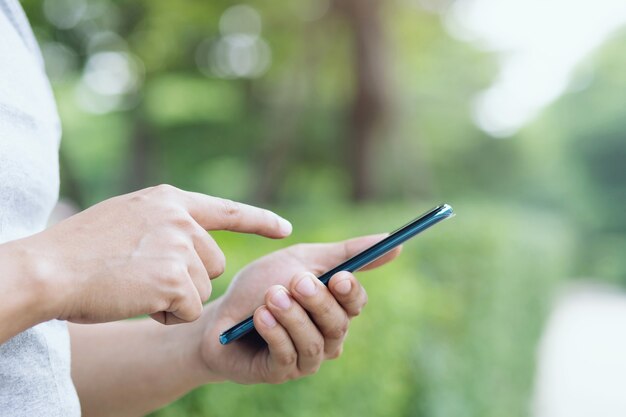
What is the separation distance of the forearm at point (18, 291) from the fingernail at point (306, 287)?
512 millimetres

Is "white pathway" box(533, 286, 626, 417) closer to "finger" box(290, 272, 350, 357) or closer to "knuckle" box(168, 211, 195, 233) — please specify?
"finger" box(290, 272, 350, 357)

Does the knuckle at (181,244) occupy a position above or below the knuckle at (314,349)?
above

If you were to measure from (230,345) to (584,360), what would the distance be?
11.4 metres

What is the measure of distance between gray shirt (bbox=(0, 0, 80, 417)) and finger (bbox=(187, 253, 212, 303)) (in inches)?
10.8

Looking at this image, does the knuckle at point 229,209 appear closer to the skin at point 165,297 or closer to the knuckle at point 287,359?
the skin at point 165,297

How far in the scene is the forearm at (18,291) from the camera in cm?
86

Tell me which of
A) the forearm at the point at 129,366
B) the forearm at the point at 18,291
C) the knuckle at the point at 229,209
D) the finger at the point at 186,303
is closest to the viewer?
the forearm at the point at 18,291

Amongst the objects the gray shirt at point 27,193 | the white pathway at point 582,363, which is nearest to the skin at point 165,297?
the gray shirt at point 27,193

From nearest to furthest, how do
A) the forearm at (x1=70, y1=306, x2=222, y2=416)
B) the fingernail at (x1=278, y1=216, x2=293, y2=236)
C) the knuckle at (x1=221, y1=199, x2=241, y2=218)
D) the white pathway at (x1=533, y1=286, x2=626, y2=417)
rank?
1. the knuckle at (x1=221, y1=199, x2=241, y2=218)
2. the fingernail at (x1=278, y1=216, x2=293, y2=236)
3. the forearm at (x1=70, y1=306, x2=222, y2=416)
4. the white pathway at (x1=533, y1=286, x2=626, y2=417)

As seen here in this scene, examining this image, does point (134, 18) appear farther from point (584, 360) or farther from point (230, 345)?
point (230, 345)

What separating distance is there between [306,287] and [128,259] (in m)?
0.44

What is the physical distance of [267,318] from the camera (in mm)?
1301

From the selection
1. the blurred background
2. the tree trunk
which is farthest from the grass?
the tree trunk

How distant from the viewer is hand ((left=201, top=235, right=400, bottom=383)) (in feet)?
4.30
